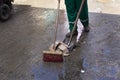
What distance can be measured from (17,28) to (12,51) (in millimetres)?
1006

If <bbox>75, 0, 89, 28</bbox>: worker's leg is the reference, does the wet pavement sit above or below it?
below

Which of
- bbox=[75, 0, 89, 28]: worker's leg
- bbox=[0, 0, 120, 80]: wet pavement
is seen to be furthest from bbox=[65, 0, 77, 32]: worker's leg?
bbox=[0, 0, 120, 80]: wet pavement

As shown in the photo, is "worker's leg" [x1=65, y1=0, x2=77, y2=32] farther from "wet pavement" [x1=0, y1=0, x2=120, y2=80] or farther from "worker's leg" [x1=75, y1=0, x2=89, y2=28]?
"wet pavement" [x1=0, y1=0, x2=120, y2=80]

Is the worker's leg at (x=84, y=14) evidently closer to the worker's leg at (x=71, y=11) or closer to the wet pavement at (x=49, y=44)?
the worker's leg at (x=71, y=11)

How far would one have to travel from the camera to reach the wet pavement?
3723 mm

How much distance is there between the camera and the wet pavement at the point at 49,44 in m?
3.72

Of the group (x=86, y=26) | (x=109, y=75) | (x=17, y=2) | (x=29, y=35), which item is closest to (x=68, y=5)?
(x=86, y=26)

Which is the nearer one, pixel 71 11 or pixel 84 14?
pixel 71 11

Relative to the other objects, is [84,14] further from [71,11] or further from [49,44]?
[49,44]

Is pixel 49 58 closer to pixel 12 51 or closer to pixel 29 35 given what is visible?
pixel 12 51

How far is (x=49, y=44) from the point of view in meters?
4.54

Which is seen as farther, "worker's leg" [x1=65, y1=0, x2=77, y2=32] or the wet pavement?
"worker's leg" [x1=65, y1=0, x2=77, y2=32]

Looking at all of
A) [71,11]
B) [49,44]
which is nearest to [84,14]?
[71,11]

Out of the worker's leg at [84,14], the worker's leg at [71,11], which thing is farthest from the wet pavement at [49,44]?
the worker's leg at [71,11]
